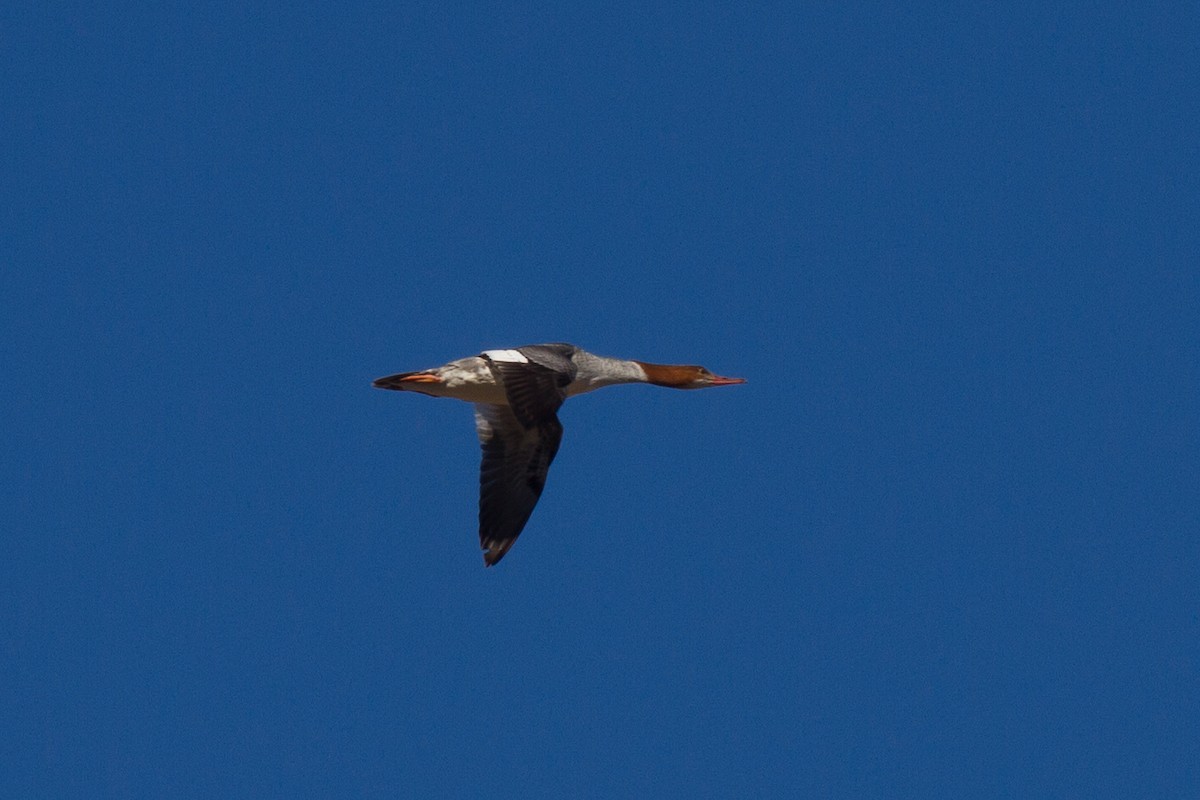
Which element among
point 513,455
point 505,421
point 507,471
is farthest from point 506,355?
point 507,471

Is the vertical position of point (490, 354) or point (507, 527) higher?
point (490, 354)

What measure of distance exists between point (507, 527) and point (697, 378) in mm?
2436

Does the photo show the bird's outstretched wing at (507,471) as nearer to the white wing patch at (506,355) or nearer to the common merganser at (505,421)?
the common merganser at (505,421)

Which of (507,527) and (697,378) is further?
(697,378)

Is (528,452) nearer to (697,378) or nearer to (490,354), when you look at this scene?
(490,354)

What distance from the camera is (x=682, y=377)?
1522 centimetres

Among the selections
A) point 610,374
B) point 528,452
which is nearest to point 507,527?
point 528,452

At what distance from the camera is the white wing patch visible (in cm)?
1366

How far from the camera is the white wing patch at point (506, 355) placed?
44.8 feet

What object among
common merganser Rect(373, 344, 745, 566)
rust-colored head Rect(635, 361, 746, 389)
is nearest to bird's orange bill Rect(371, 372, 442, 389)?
common merganser Rect(373, 344, 745, 566)

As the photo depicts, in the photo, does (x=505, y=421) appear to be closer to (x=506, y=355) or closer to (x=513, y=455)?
(x=513, y=455)

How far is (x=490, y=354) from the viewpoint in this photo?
13797 millimetres

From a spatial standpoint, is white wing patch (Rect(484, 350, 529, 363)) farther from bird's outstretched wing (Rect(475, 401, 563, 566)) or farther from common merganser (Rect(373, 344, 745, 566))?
bird's outstretched wing (Rect(475, 401, 563, 566))

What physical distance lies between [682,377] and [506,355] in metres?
2.04
